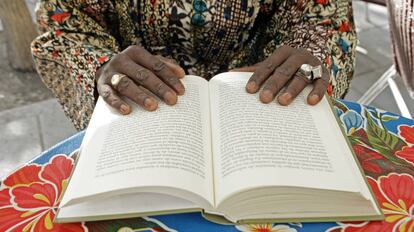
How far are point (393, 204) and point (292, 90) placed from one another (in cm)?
23

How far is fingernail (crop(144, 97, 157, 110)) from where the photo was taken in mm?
667

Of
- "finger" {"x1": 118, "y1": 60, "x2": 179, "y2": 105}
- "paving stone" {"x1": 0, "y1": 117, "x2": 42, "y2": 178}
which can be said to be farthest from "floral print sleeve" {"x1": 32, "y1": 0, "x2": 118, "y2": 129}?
"paving stone" {"x1": 0, "y1": 117, "x2": 42, "y2": 178}

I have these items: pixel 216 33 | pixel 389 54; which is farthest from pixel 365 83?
pixel 216 33

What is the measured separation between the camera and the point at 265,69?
75 centimetres

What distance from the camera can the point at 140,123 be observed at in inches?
25.2

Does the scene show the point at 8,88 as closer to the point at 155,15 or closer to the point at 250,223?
the point at 155,15

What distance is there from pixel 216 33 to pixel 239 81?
27 centimetres

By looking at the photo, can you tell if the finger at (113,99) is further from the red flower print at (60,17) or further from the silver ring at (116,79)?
the red flower print at (60,17)

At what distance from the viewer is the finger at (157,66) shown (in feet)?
2.36

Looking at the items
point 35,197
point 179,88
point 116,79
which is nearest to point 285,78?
point 179,88

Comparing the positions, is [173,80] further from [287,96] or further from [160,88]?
[287,96]

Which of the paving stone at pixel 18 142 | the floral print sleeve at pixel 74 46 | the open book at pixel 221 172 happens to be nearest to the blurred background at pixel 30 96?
the paving stone at pixel 18 142

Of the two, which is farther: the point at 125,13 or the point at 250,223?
the point at 125,13

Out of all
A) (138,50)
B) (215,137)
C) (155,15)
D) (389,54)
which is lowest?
(215,137)
